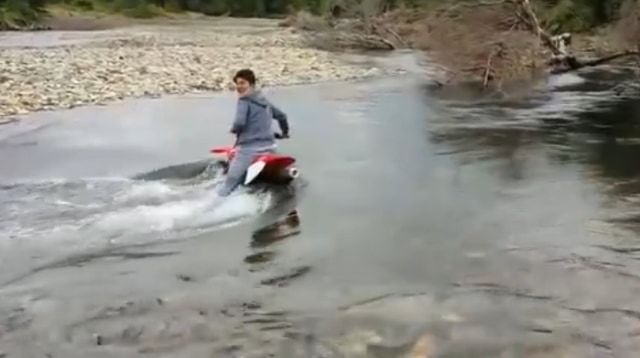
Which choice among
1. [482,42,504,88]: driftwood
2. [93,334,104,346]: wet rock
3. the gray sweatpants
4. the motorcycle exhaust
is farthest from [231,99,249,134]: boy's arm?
[482,42,504,88]: driftwood

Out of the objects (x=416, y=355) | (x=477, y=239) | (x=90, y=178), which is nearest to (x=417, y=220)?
(x=477, y=239)

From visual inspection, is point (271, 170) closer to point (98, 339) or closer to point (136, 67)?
point (98, 339)

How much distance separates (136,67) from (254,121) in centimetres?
2045

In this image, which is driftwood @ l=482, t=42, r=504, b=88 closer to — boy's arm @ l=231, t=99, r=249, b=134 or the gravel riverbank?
the gravel riverbank

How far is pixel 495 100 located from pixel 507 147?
24.8 feet

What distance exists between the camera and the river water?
24.0ft

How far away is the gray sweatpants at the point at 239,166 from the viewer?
12344 mm

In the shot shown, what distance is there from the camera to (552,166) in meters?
14.8

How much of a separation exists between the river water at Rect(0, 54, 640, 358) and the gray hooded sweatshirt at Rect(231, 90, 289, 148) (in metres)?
0.65

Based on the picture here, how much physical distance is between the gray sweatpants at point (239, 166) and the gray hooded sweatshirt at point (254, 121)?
7cm

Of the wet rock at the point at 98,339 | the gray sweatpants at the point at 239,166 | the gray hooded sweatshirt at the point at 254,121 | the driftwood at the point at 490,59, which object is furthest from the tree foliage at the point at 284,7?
the wet rock at the point at 98,339

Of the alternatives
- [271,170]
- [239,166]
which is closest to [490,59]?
[271,170]

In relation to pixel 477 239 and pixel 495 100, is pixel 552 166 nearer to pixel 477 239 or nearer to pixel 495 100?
pixel 477 239

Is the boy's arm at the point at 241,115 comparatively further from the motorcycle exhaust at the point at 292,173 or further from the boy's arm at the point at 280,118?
the motorcycle exhaust at the point at 292,173
